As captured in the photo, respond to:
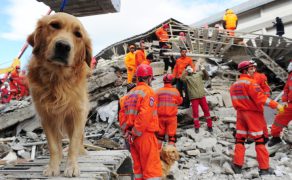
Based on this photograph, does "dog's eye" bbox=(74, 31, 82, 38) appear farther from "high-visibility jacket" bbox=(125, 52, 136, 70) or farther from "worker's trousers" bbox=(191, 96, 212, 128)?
"high-visibility jacket" bbox=(125, 52, 136, 70)

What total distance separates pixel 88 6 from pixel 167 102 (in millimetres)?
4013

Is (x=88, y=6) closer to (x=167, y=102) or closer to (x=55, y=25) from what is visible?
(x=55, y=25)

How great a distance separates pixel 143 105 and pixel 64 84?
1503 mm

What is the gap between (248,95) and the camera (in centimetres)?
627

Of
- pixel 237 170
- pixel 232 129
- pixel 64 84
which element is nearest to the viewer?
pixel 64 84

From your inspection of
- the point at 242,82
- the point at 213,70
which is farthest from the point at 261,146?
the point at 213,70

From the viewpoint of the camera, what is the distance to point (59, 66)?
3785mm

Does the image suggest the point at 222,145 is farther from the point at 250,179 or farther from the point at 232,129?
the point at 250,179

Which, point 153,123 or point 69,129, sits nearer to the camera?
point 69,129

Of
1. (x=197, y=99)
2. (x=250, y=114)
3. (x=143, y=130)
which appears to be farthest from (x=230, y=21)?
(x=143, y=130)

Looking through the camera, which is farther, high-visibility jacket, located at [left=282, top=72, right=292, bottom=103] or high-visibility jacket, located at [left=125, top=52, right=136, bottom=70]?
high-visibility jacket, located at [left=125, top=52, right=136, bottom=70]

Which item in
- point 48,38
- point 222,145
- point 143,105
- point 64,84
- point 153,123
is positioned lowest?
point 222,145

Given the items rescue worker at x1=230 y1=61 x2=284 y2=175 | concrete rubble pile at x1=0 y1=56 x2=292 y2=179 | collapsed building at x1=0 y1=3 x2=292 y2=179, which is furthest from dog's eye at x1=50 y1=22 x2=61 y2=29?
rescue worker at x1=230 y1=61 x2=284 y2=175

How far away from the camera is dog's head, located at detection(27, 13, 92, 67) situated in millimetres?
3502
